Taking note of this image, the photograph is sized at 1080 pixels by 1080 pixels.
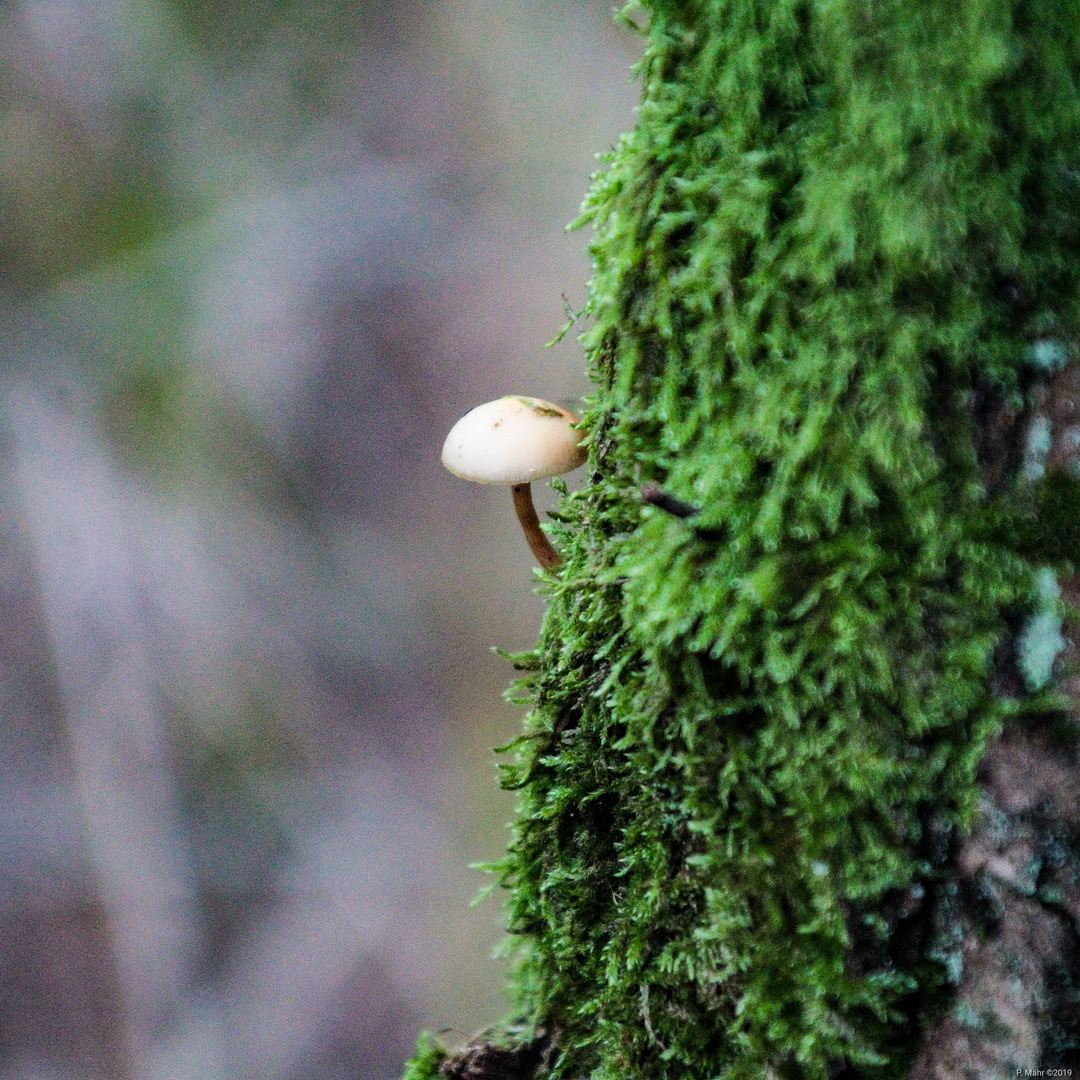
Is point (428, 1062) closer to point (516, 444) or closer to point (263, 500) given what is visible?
point (516, 444)

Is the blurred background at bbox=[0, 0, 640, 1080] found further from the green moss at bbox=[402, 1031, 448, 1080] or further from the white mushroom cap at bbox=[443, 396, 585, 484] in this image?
the green moss at bbox=[402, 1031, 448, 1080]

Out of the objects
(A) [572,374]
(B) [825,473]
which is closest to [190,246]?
(A) [572,374]

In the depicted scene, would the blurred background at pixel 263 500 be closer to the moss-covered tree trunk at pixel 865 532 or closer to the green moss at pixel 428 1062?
the green moss at pixel 428 1062

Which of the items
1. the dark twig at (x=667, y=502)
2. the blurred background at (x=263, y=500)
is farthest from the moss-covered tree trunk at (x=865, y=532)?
the blurred background at (x=263, y=500)

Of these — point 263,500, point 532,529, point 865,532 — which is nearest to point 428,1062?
point 532,529

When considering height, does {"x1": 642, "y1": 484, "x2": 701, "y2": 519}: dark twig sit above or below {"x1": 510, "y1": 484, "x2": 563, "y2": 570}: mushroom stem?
below

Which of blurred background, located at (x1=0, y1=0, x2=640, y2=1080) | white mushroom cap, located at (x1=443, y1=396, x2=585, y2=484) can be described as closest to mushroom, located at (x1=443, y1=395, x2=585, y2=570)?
white mushroom cap, located at (x1=443, y1=396, x2=585, y2=484)
